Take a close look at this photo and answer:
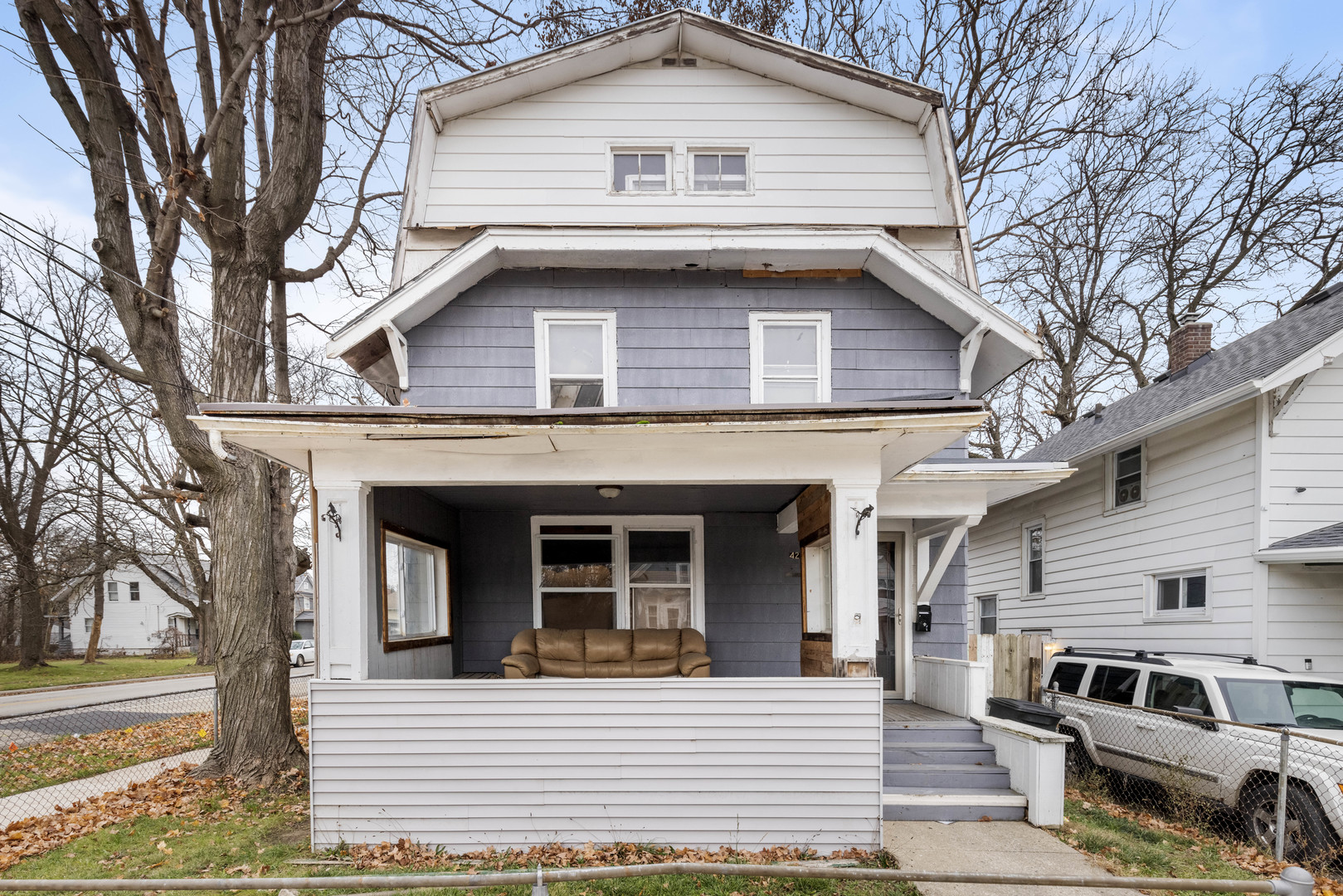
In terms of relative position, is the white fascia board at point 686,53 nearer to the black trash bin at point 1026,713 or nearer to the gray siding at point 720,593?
the gray siding at point 720,593

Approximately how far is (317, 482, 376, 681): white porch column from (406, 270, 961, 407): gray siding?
2377mm

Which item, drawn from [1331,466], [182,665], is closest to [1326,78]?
[1331,466]

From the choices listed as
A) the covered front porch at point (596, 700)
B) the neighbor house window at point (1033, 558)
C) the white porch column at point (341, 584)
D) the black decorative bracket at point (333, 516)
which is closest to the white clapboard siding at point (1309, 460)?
the neighbor house window at point (1033, 558)

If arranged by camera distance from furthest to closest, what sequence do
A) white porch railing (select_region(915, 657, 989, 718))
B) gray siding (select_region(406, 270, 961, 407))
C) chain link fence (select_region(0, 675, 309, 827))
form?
gray siding (select_region(406, 270, 961, 407)), chain link fence (select_region(0, 675, 309, 827)), white porch railing (select_region(915, 657, 989, 718))

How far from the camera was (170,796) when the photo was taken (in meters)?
6.82

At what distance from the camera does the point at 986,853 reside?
529 cm

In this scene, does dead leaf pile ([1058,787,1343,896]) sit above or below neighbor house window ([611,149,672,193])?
below

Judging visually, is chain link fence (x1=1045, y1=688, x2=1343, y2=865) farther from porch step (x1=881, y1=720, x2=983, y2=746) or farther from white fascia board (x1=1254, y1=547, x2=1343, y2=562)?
white fascia board (x1=1254, y1=547, x2=1343, y2=562)

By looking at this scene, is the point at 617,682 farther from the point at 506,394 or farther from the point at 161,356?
the point at 161,356

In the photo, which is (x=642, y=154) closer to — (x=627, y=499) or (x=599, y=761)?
(x=627, y=499)

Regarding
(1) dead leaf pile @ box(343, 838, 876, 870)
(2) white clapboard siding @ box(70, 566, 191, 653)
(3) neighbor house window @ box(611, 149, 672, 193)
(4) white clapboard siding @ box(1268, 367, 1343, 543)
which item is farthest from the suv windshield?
(2) white clapboard siding @ box(70, 566, 191, 653)

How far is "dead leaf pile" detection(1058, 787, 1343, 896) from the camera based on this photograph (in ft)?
16.2

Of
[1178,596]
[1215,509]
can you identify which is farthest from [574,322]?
[1178,596]

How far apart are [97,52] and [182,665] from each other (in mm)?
28377
